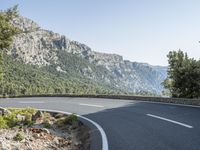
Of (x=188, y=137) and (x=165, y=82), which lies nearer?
(x=188, y=137)

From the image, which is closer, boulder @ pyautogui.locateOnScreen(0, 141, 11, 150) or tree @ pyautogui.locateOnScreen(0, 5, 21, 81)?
boulder @ pyautogui.locateOnScreen(0, 141, 11, 150)

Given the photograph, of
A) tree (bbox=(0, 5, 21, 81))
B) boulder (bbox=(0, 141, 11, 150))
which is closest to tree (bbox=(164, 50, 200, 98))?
tree (bbox=(0, 5, 21, 81))

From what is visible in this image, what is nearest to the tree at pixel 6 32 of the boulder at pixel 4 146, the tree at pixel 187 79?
the tree at pixel 187 79

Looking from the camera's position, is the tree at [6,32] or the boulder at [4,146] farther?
the tree at [6,32]

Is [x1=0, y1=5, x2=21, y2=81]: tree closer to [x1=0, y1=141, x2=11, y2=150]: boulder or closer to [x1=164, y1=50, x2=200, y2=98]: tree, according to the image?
[x1=164, y1=50, x2=200, y2=98]: tree

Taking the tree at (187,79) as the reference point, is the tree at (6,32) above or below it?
above

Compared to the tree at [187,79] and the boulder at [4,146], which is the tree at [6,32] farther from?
the boulder at [4,146]

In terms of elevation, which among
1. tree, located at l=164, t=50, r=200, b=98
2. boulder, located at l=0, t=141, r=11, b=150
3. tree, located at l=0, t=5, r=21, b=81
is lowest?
boulder, located at l=0, t=141, r=11, b=150

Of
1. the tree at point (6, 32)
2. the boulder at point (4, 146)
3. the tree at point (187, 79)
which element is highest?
the tree at point (6, 32)

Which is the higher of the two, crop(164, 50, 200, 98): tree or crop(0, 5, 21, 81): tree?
crop(0, 5, 21, 81): tree

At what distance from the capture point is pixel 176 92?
29.5 meters

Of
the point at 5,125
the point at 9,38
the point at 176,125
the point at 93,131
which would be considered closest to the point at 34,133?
the point at 93,131

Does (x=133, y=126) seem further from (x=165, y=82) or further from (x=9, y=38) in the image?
(x=165, y=82)

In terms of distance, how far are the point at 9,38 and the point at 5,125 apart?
13007mm
